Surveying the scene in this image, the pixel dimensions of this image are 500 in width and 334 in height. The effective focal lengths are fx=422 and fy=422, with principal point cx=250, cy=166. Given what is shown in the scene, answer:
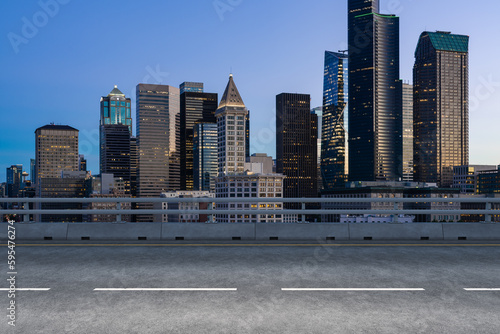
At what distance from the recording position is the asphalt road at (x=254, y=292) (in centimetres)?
528

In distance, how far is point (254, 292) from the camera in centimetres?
676

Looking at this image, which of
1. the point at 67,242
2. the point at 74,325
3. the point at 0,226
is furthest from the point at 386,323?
the point at 0,226

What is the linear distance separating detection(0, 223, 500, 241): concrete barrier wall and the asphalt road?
5.94 ft

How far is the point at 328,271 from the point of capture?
27.5ft

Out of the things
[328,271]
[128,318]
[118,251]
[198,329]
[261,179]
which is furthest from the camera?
[261,179]

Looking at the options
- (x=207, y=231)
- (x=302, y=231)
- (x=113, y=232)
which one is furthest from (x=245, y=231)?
(x=113, y=232)

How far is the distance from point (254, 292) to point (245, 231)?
6090 millimetres

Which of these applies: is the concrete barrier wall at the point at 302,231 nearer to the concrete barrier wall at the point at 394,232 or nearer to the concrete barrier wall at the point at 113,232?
the concrete barrier wall at the point at 394,232

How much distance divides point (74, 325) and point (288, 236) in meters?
8.30

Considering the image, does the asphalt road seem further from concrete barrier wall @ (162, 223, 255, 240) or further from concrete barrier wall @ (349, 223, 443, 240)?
concrete barrier wall @ (349, 223, 443, 240)

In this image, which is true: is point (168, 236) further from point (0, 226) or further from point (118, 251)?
point (0, 226)

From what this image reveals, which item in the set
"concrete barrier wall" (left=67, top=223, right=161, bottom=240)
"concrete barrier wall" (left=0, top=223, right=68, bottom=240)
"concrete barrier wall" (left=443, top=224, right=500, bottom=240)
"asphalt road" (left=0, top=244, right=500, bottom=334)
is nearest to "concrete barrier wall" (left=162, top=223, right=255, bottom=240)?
"concrete barrier wall" (left=67, top=223, right=161, bottom=240)

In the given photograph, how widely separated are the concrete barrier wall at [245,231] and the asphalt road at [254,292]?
1810mm

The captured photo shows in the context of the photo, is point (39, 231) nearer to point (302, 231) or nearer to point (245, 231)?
point (245, 231)
